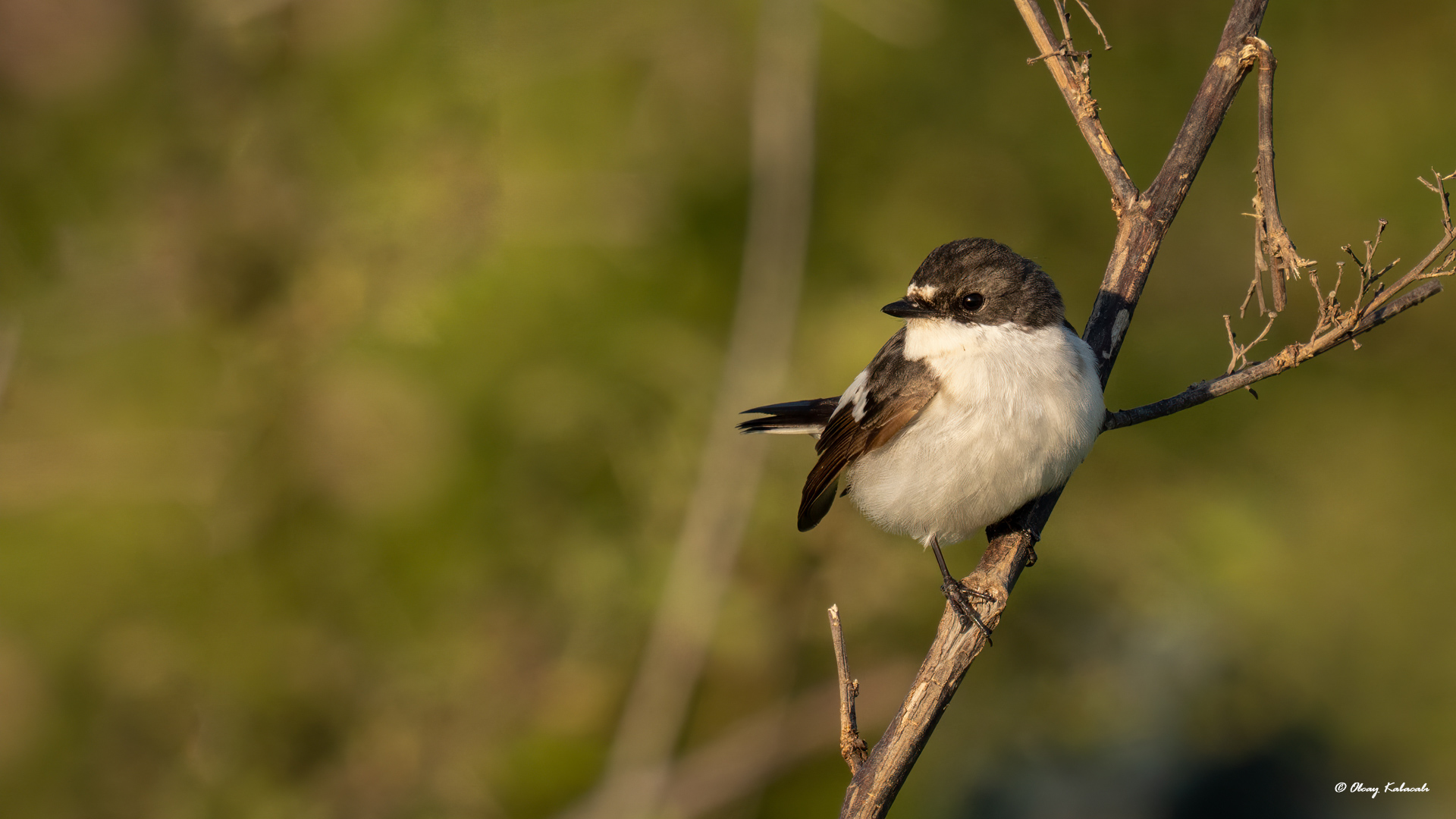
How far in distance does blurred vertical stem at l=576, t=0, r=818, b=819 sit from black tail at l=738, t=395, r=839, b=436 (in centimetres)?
48

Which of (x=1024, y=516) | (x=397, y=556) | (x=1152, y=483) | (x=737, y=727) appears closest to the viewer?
(x=1024, y=516)

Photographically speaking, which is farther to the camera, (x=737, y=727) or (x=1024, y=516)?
(x=737, y=727)

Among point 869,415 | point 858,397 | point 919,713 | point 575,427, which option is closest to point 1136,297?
point 869,415

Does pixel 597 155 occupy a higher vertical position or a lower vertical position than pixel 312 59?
lower

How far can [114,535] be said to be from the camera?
5.04 meters

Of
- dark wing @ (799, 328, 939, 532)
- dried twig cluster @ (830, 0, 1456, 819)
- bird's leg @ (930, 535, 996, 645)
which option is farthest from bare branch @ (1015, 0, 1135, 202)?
bird's leg @ (930, 535, 996, 645)

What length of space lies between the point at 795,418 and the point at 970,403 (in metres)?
1.03

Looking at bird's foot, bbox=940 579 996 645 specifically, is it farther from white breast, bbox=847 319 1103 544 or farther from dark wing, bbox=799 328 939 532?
dark wing, bbox=799 328 939 532

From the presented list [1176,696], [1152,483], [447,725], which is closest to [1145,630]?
[1176,696]

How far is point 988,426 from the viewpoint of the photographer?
316 cm

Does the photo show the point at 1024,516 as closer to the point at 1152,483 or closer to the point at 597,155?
the point at 1152,483

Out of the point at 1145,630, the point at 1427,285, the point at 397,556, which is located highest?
the point at 1427,285

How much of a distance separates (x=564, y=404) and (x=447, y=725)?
5.20 feet

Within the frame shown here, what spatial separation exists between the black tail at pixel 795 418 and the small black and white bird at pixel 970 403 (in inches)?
15.1
